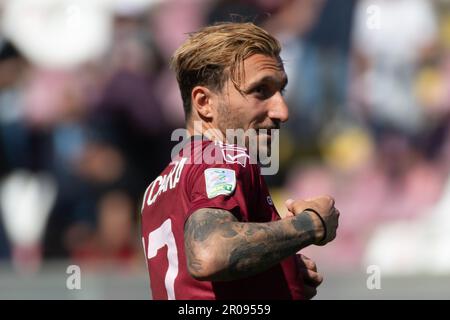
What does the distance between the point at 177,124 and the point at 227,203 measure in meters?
5.66

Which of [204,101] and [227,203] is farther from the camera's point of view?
[204,101]

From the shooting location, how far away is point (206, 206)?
3.10m

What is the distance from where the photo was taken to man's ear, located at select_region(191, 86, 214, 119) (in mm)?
3613


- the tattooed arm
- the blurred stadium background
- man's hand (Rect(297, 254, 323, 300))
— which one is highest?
the blurred stadium background

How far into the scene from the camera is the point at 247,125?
3.58 m

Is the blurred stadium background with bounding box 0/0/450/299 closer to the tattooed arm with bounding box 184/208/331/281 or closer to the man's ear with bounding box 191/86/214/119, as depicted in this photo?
the man's ear with bounding box 191/86/214/119

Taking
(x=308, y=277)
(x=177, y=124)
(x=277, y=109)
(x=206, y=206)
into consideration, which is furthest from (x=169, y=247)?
(x=177, y=124)

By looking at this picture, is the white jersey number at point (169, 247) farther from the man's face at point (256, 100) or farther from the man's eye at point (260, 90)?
the man's eye at point (260, 90)

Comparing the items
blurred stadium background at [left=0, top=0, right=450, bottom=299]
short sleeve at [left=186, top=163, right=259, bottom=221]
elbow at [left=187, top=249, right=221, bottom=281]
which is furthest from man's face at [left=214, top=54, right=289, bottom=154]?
blurred stadium background at [left=0, top=0, right=450, bottom=299]

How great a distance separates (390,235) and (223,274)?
A: 18.5 ft

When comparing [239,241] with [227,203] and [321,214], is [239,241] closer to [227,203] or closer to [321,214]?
[227,203]

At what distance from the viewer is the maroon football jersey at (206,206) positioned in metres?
3.17
